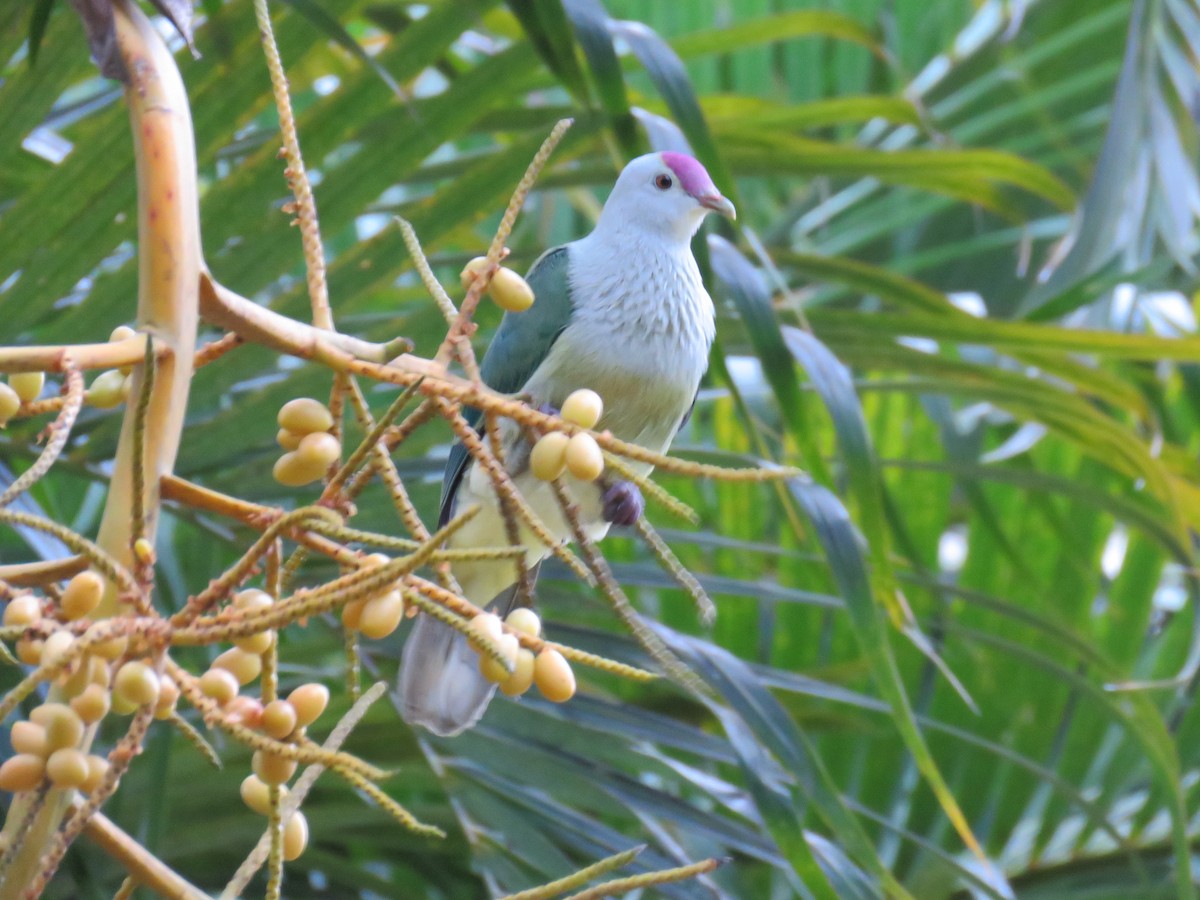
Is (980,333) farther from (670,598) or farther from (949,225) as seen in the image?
(949,225)

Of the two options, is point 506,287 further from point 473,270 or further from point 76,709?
point 76,709

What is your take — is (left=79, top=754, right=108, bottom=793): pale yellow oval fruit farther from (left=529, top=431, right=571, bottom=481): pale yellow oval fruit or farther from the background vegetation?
the background vegetation

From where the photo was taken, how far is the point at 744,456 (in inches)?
42.9

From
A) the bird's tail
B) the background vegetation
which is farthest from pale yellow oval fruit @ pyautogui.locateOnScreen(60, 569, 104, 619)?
the bird's tail

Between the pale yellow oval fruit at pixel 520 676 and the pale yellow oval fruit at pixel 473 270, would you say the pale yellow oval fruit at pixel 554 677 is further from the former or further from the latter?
the pale yellow oval fruit at pixel 473 270

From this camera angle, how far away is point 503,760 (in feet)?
3.80

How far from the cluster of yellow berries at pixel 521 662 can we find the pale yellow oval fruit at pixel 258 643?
7 cm

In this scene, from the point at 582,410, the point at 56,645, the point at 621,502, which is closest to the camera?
the point at 56,645

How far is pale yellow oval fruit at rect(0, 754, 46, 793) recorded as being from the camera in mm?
396

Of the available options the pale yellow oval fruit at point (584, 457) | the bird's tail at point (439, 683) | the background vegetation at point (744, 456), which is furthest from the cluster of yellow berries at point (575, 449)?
the bird's tail at point (439, 683)

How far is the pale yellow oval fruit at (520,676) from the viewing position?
0.47m

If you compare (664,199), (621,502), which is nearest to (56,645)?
(621,502)

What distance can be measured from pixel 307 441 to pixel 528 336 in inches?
25.9

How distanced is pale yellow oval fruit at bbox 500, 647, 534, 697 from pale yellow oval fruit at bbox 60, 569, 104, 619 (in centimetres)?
14
